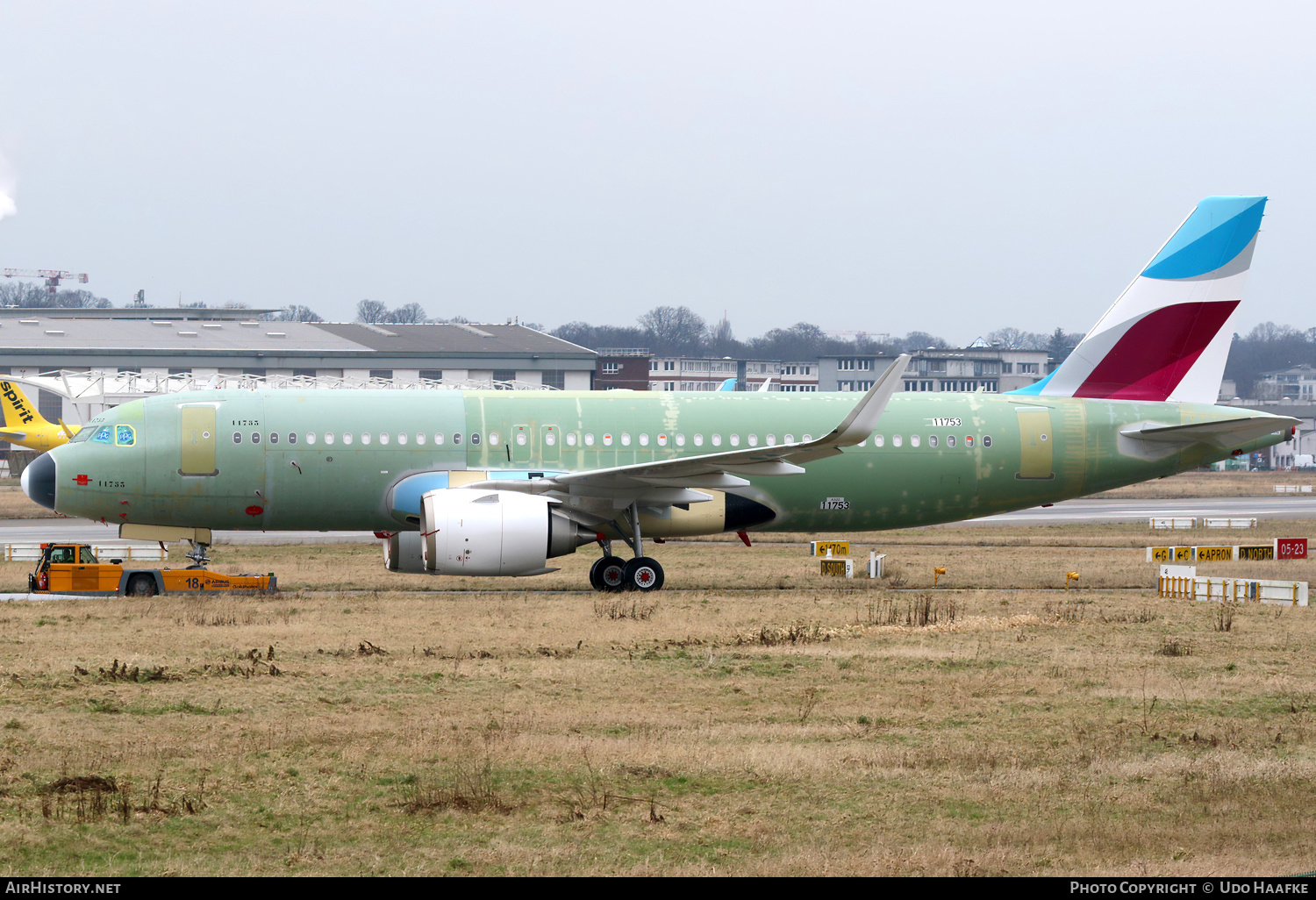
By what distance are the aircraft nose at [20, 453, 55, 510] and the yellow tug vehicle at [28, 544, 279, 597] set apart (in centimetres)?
145

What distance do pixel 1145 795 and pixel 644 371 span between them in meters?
126

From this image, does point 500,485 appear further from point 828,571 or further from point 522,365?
point 522,365

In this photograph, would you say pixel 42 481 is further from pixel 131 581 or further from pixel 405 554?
pixel 405 554

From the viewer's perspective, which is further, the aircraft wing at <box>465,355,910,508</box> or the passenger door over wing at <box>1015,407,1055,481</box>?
the passenger door over wing at <box>1015,407,1055,481</box>

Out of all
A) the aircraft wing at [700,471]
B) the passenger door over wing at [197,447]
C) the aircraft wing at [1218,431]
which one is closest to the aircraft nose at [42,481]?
the passenger door over wing at [197,447]

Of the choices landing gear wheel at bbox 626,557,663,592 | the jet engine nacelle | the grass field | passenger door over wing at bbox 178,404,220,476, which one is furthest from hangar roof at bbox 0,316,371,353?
the grass field

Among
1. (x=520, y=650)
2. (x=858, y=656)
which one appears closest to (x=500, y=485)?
(x=520, y=650)

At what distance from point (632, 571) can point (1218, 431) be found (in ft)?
45.5

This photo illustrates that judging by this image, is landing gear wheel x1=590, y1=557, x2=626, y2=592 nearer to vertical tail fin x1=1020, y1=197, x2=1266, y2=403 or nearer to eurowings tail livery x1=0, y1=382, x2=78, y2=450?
vertical tail fin x1=1020, y1=197, x2=1266, y2=403

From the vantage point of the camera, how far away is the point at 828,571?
35.0 m

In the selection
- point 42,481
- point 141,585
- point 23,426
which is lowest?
point 141,585

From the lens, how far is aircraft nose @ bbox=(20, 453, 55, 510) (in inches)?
1137

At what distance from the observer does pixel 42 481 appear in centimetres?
2894

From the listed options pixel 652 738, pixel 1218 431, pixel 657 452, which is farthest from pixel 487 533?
pixel 1218 431
